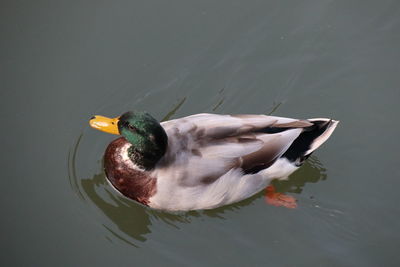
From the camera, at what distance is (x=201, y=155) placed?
16.9 ft

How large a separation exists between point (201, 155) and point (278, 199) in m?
1.09

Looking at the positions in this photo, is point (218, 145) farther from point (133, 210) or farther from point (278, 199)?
point (133, 210)

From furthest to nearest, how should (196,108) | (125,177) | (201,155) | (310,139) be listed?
(196,108) < (310,139) < (125,177) < (201,155)

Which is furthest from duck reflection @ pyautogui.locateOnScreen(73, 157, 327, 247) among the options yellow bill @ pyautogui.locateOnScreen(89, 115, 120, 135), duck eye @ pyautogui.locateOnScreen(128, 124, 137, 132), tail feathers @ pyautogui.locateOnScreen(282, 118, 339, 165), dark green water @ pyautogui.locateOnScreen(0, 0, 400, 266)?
duck eye @ pyautogui.locateOnScreen(128, 124, 137, 132)

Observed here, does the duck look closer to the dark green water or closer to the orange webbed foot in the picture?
the orange webbed foot

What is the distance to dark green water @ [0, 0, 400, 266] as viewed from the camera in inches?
213

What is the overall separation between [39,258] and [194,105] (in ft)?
7.83

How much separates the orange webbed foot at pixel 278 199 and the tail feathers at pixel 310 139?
1.30ft

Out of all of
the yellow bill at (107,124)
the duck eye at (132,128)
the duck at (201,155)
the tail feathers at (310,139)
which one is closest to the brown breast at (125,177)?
the duck at (201,155)

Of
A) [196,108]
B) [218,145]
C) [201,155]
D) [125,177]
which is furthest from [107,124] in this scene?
[196,108]

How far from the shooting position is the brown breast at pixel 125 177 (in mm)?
5305

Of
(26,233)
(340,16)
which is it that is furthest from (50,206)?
(340,16)

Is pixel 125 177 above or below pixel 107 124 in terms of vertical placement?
below

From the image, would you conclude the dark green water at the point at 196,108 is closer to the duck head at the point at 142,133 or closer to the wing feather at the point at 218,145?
the wing feather at the point at 218,145
